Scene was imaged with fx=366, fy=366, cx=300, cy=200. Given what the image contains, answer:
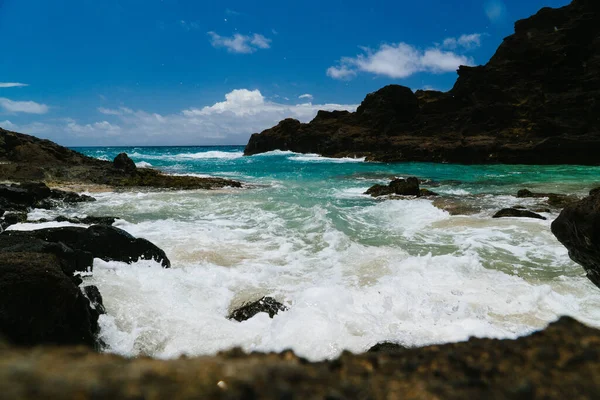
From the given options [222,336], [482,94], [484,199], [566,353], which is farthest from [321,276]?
[482,94]

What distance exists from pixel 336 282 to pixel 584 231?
4.02 metres

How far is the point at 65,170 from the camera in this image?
86.6 ft

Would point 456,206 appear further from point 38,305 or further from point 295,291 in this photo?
point 38,305

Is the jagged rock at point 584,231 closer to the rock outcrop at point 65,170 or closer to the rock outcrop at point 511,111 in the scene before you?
the rock outcrop at point 65,170

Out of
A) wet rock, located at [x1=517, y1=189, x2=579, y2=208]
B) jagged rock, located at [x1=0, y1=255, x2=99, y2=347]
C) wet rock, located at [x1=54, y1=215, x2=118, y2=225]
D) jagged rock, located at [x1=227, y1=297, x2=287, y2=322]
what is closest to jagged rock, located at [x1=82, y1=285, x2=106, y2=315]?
jagged rock, located at [x1=0, y1=255, x2=99, y2=347]

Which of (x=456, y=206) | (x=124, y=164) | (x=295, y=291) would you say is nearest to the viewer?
(x=295, y=291)

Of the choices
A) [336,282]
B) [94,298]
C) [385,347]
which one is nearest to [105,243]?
[94,298]

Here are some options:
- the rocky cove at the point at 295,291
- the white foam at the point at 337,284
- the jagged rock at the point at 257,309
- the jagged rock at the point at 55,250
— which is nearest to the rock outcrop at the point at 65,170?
the rocky cove at the point at 295,291

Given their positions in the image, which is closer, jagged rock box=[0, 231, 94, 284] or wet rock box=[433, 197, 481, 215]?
jagged rock box=[0, 231, 94, 284]

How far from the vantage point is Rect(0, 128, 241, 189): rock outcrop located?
77.1 feet

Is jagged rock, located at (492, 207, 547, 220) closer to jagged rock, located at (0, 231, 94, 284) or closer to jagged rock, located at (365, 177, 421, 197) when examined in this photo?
jagged rock, located at (365, 177, 421, 197)

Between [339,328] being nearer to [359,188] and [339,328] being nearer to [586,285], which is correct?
[586,285]

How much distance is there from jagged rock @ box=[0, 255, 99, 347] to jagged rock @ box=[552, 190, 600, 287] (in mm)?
6752

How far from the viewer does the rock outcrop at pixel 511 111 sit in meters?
45.0
